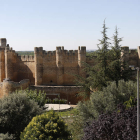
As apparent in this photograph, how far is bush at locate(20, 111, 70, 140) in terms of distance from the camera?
12727mm

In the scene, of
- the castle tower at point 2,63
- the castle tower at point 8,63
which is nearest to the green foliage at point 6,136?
the castle tower at point 8,63

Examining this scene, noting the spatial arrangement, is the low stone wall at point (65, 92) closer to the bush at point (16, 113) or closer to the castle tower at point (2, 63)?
the castle tower at point (2, 63)

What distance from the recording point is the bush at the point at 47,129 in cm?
1273

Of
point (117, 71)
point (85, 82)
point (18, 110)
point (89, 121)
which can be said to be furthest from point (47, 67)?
point (89, 121)

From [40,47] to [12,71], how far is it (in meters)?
5.06

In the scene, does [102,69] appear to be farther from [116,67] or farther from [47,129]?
[47,129]

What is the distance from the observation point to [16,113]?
1616 cm

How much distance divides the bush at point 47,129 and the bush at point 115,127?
1.29 metres

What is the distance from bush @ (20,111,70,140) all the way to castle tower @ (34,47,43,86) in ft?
62.7

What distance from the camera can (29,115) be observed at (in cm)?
1623

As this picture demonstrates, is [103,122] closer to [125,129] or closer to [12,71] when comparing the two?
[125,129]

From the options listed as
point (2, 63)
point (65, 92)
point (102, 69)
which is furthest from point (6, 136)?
point (2, 63)

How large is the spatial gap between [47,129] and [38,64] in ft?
66.7

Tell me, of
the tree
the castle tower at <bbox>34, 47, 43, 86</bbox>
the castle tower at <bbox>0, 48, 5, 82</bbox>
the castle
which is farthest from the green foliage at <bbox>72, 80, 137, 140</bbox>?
Answer: the castle tower at <bbox>0, 48, 5, 82</bbox>
